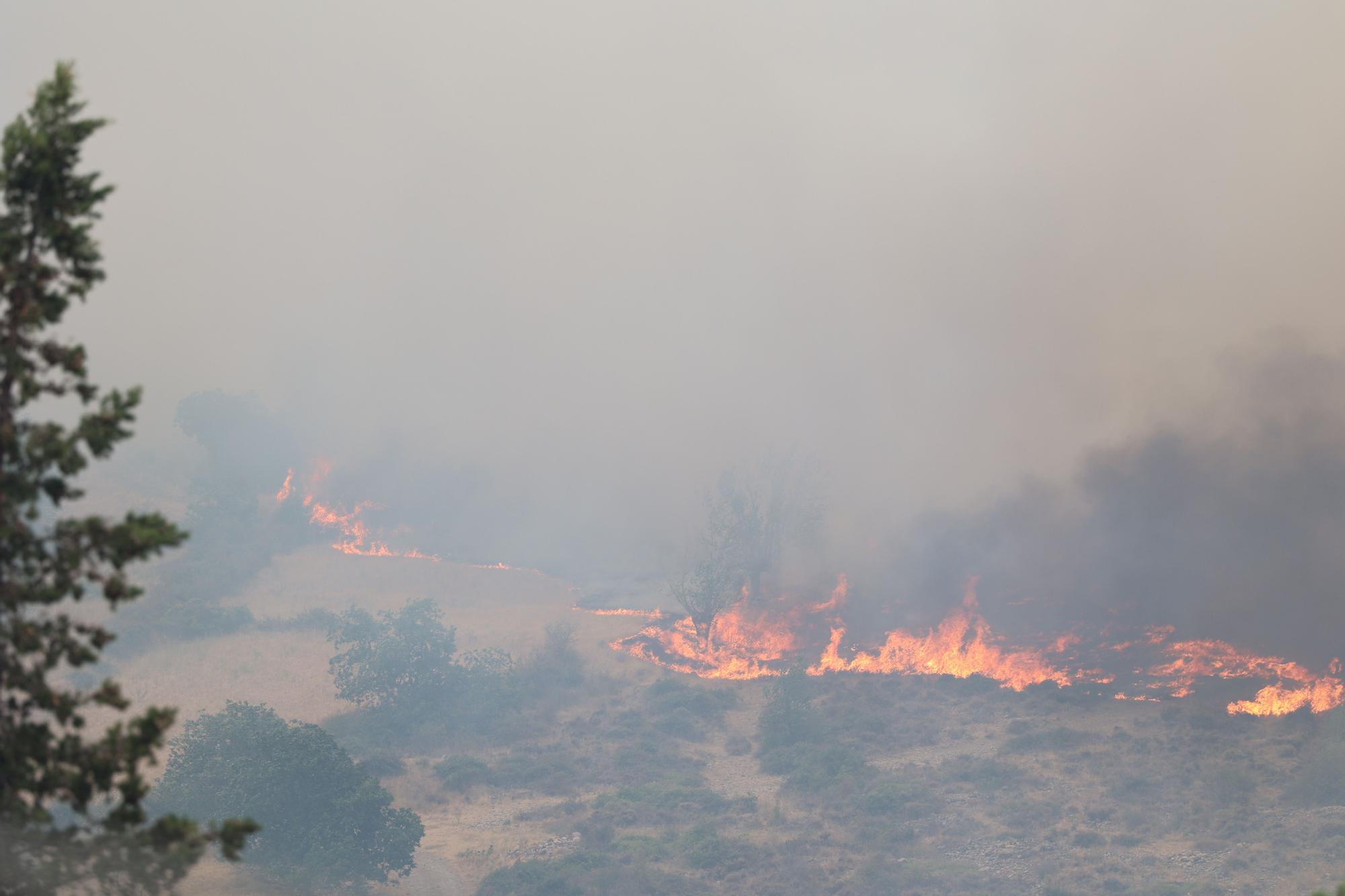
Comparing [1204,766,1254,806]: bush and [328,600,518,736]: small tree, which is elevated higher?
[328,600,518,736]: small tree

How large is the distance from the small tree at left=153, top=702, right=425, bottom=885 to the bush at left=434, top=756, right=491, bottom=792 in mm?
9761

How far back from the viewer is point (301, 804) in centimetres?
4269

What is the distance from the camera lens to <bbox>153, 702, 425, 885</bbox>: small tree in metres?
41.2

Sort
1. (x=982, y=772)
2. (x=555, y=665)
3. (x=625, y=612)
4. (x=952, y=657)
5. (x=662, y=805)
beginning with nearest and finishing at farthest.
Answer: (x=662, y=805) → (x=982, y=772) → (x=952, y=657) → (x=555, y=665) → (x=625, y=612)

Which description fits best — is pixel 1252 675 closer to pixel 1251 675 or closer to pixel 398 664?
pixel 1251 675

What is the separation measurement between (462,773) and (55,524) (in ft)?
154

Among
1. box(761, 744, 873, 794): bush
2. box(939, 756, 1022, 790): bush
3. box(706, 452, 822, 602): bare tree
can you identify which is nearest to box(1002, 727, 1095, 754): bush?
box(939, 756, 1022, 790): bush

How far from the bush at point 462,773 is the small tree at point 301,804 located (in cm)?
976

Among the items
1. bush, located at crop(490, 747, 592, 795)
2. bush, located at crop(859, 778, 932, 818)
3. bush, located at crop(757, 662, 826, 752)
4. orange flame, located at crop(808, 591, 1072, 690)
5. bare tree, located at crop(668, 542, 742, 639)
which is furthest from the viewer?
bare tree, located at crop(668, 542, 742, 639)

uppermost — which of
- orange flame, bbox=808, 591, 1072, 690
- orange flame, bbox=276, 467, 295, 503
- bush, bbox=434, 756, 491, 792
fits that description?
orange flame, bbox=276, 467, 295, 503

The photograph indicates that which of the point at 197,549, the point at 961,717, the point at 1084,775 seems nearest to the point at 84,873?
the point at 1084,775

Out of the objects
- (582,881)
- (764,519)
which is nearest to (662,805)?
(582,881)

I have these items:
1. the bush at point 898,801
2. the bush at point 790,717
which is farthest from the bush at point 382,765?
the bush at point 898,801

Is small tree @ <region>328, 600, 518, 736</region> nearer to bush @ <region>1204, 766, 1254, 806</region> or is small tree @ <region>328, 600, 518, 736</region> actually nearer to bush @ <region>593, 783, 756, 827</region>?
bush @ <region>593, 783, 756, 827</region>
